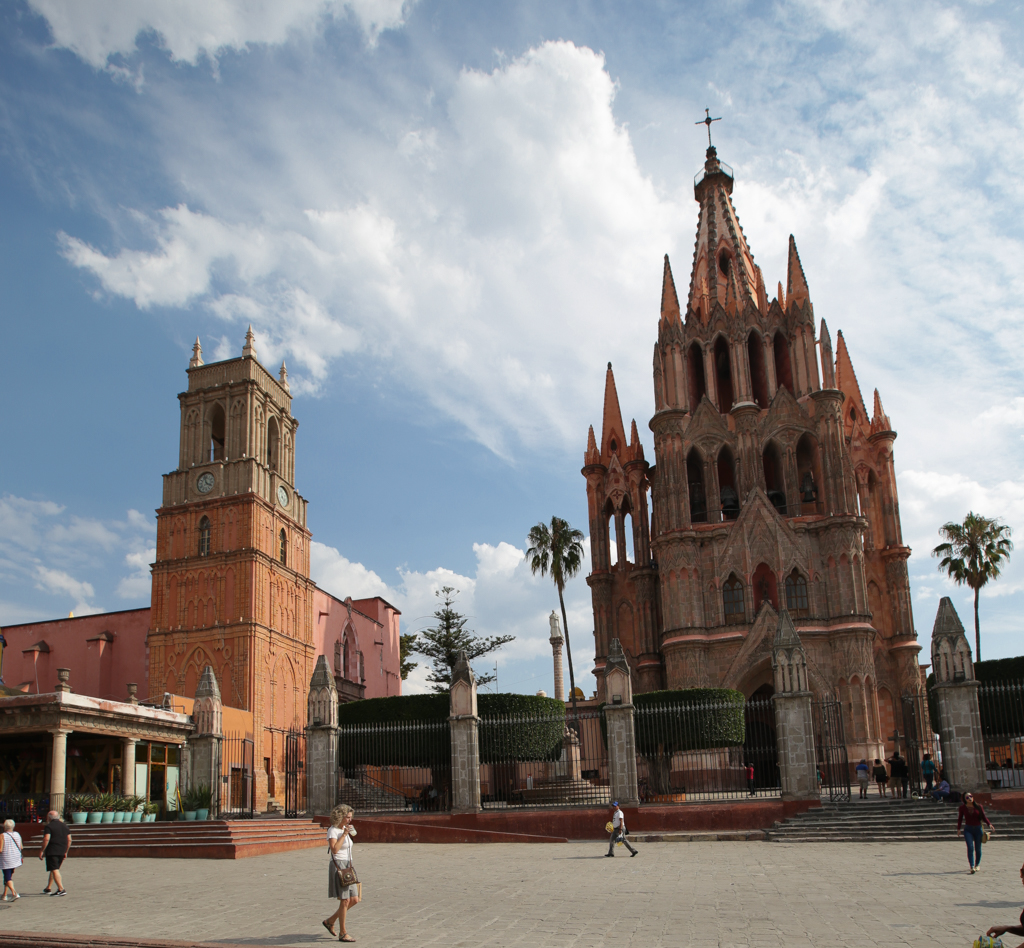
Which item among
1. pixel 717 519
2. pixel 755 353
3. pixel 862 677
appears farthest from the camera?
pixel 755 353

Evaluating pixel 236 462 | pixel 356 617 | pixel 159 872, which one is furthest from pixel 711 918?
pixel 356 617

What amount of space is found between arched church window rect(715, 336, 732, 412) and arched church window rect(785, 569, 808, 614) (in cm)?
875

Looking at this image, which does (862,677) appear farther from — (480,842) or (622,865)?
(622,865)

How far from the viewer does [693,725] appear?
26.9 meters

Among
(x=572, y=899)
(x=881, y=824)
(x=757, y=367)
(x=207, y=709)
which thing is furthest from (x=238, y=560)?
(x=572, y=899)

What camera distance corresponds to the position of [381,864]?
683 inches

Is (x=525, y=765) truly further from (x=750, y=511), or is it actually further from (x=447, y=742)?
(x=750, y=511)

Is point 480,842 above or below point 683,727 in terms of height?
below

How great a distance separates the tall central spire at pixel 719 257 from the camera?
45.6 meters

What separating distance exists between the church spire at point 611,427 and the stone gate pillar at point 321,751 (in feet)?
84.1

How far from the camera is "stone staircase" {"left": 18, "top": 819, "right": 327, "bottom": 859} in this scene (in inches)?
768

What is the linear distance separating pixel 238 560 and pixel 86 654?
1163cm

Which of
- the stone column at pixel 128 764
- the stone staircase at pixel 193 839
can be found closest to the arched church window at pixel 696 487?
the stone column at pixel 128 764

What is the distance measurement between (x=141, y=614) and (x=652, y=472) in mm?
27482
